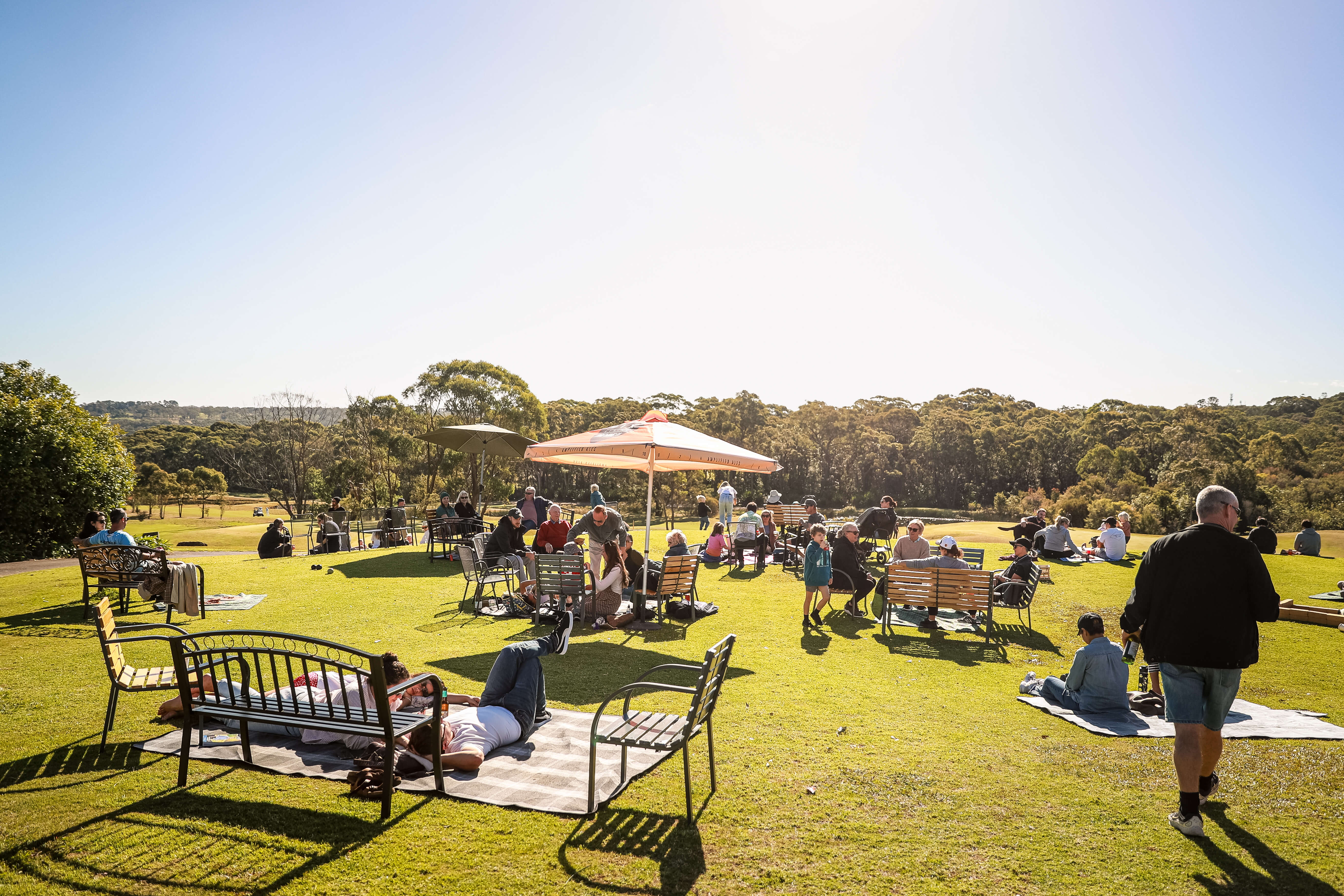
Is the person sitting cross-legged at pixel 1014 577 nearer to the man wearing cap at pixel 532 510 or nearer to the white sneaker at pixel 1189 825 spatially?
the white sneaker at pixel 1189 825

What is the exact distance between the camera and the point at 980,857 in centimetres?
364

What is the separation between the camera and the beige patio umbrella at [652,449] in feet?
30.7

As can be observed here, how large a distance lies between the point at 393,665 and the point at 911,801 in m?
3.55

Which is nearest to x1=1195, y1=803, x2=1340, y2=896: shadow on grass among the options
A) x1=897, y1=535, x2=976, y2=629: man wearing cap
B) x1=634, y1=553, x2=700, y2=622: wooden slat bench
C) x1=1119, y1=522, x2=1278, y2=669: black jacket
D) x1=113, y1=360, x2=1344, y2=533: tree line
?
x1=1119, y1=522, x2=1278, y2=669: black jacket

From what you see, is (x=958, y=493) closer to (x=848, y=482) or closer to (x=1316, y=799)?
(x=848, y=482)

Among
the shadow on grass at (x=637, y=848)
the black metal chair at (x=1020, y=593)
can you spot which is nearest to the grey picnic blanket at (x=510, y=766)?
the shadow on grass at (x=637, y=848)

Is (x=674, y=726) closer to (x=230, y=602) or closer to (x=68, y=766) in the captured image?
(x=68, y=766)

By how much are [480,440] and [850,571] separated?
353 inches

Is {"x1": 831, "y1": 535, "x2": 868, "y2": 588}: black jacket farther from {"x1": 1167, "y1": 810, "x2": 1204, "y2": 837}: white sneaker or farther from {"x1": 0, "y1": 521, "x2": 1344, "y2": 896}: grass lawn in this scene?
{"x1": 1167, "y1": 810, "x2": 1204, "y2": 837}: white sneaker

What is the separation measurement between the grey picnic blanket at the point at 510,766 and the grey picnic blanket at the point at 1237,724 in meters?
3.72

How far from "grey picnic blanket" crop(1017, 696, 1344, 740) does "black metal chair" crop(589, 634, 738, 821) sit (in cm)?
359

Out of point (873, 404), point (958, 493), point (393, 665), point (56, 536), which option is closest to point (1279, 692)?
point (393, 665)

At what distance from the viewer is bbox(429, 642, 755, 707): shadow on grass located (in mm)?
6531

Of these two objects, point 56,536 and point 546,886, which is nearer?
point 546,886
